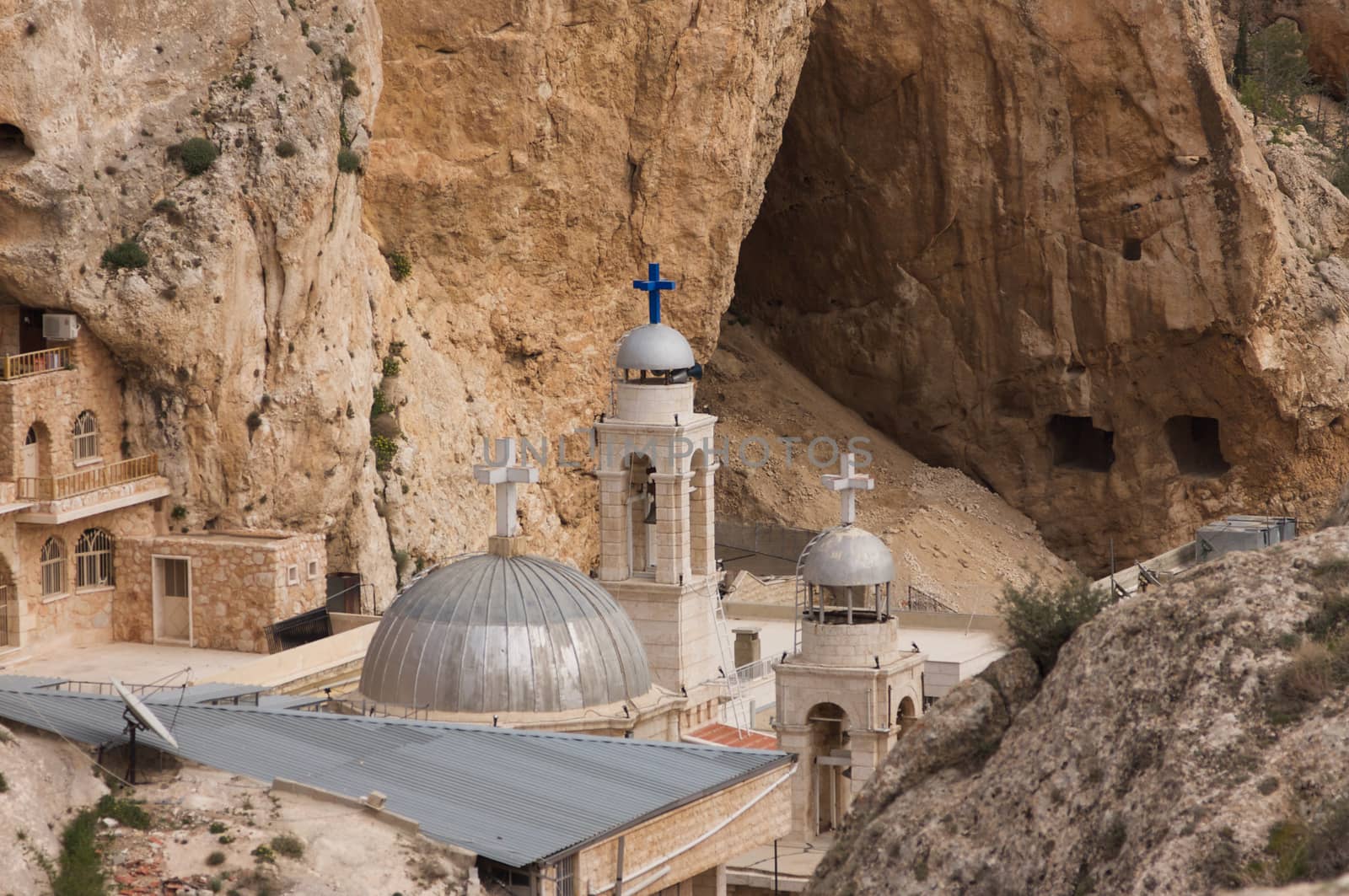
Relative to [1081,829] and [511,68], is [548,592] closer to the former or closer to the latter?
[1081,829]

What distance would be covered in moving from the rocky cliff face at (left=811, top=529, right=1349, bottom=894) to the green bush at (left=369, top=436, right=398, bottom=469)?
91.8ft

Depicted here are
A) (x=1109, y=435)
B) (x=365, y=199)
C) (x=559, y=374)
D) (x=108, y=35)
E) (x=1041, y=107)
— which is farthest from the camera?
(x=1109, y=435)

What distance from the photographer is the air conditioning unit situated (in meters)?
41.4

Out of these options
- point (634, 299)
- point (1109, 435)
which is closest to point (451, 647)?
point (634, 299)

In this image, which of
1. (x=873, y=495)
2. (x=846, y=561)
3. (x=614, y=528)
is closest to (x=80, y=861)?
(x=846, y=561)

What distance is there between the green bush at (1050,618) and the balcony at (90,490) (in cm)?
2169

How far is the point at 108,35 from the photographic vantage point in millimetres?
41938

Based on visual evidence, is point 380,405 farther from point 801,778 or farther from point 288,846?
point 288,846

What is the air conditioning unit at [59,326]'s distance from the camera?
41.4 meters

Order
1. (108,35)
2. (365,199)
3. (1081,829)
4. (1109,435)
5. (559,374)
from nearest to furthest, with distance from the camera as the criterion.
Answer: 1. (1081,829)
2. (108,35)
3. (365,199)
4. (559,374)
5. (1109,435)

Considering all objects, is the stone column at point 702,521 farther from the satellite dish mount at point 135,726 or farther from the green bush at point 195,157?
the satellite dish mount at point 135,726

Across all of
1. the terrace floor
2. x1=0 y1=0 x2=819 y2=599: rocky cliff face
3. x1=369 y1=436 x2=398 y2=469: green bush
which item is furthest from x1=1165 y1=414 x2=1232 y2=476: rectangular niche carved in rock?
the terrace floor

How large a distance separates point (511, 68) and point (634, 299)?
6.65m

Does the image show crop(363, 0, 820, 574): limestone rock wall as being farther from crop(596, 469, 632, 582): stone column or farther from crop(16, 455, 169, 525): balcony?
crop(596, 469, 632, 582): stone column
